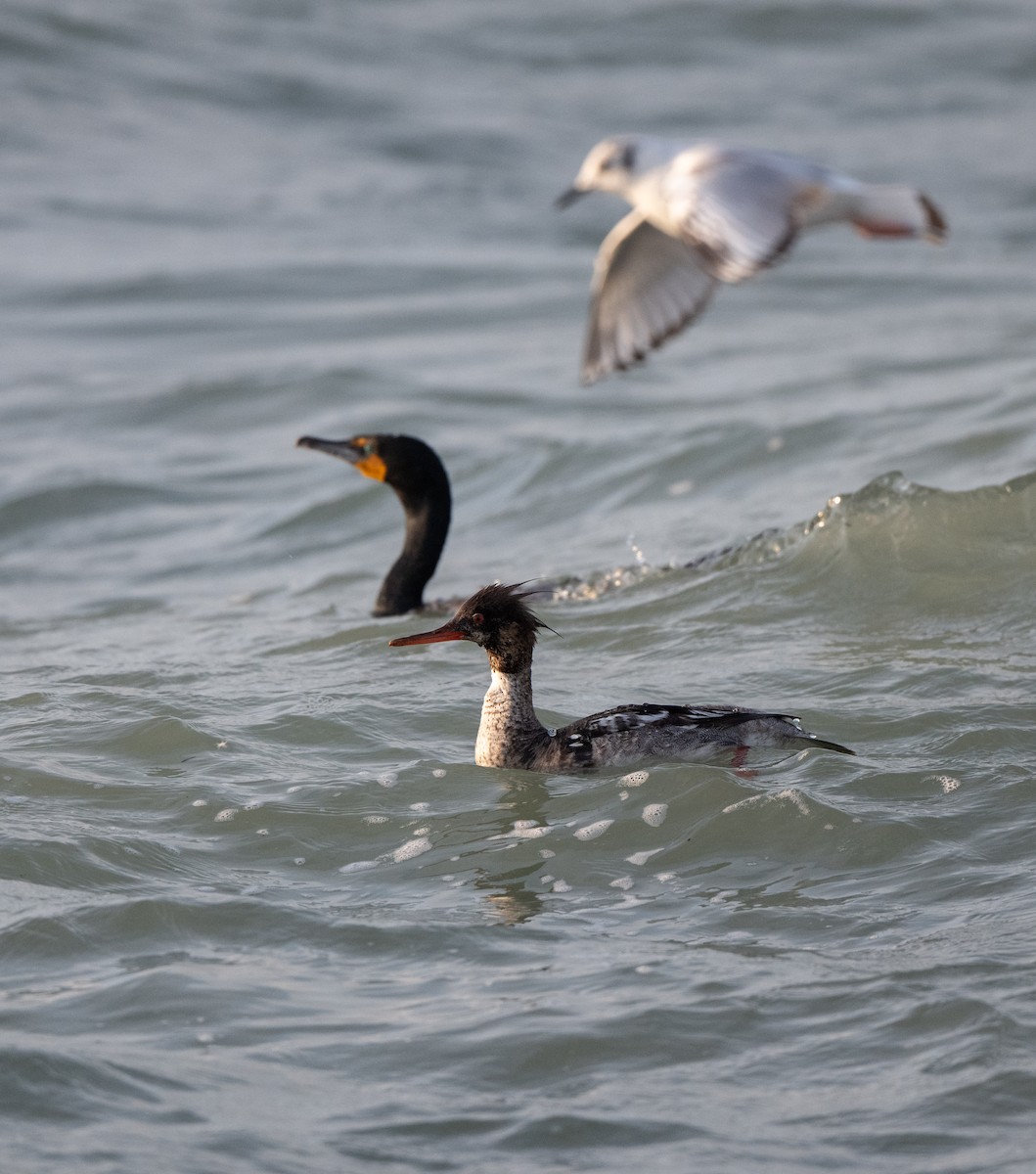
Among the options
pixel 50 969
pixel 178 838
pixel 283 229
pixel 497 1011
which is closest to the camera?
pixel 497 1011

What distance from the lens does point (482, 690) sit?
868cm

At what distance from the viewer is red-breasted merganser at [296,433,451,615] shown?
→ 10297 millimetres

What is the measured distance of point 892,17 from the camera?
1259 inches

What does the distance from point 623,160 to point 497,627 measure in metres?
2.34

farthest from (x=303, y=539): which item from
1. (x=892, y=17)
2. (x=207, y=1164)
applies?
(x=892, y=17)

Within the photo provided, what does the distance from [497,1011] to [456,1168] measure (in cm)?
75

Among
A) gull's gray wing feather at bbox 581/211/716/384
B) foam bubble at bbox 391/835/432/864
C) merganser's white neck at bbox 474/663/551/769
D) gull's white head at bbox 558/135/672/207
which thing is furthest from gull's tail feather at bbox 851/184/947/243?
foam bubble at bbox 391/835/432/864

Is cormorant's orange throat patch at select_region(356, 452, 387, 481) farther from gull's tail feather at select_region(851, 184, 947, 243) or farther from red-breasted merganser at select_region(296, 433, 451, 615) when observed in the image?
gull's tail feather at select_region(851, 184, 947, 243)

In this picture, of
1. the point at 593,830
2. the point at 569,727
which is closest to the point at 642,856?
the point at 593,830

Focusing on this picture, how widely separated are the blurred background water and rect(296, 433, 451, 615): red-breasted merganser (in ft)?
1.24

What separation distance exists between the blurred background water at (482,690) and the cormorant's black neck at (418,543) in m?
0.35

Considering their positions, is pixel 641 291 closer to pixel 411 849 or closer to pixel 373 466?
pixel 373 466

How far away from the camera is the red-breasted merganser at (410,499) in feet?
33.8

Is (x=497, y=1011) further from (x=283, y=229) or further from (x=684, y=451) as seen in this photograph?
(x=283, y=229)
